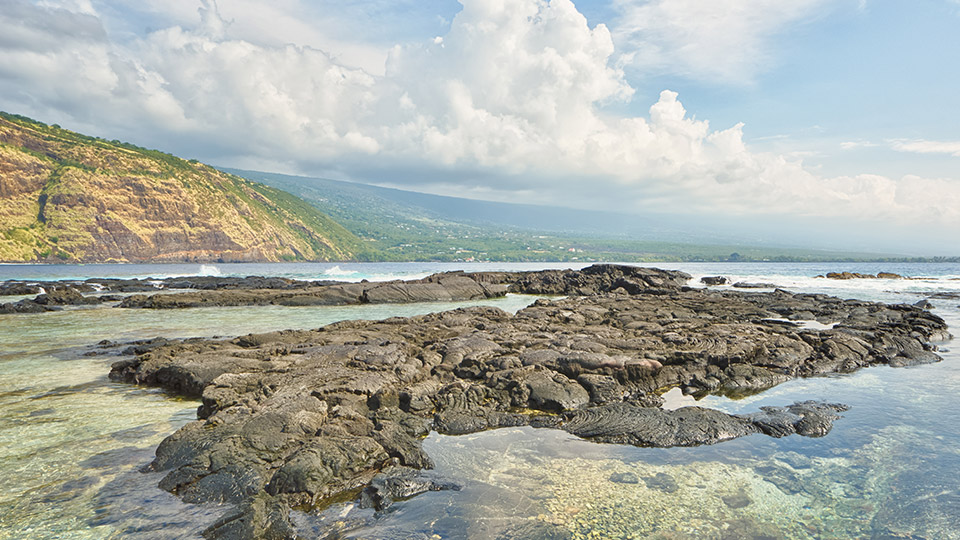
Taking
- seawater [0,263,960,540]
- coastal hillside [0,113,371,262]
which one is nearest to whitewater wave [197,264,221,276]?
coastal hillside [0,113,371,262]

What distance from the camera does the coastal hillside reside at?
9756 centimetres

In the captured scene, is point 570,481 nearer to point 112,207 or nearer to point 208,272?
point 208,272

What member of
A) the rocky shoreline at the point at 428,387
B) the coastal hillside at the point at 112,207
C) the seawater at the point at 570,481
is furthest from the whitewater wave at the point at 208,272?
the seawater at the point at 570,481

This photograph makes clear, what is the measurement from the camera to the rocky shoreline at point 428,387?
25.1 ft

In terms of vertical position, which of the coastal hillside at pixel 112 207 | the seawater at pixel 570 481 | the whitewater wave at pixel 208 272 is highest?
the coastal hillside at pixel 112 207

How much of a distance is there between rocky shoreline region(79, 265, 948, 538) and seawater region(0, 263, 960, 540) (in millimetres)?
517

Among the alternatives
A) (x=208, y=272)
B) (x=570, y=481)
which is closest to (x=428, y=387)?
(x=570, y=481)

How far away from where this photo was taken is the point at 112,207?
106625 mm

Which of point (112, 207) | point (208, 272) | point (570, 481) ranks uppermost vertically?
point (112, 207)

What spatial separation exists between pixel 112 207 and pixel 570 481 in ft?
425

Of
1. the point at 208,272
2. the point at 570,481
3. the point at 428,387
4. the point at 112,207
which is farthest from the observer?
the point at 112,207

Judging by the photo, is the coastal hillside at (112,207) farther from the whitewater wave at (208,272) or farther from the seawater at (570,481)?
the seawater at (570,481)

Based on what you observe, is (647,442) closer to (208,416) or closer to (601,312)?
(208,416)

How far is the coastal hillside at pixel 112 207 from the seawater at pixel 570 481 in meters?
113
